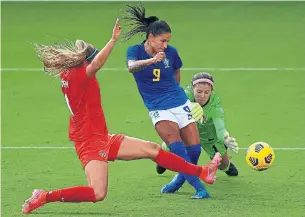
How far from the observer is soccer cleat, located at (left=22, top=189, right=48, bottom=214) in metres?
11.1

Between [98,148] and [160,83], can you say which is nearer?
[98,148]

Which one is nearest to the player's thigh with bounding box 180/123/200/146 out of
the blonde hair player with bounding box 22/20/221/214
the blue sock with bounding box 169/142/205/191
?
the blue sock with bounding box 169/142/205/191

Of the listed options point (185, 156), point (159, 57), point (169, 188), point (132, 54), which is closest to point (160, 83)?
point (132, 54)

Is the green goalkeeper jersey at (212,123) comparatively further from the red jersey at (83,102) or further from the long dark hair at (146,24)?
the red jersey at (83,102)

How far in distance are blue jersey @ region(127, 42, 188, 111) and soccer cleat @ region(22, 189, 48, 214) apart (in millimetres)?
1865

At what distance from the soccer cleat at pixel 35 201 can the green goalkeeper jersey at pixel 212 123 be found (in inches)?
96.8

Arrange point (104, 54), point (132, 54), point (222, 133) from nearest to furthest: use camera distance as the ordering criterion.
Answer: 1. point (104, 54)
2. point (132, 54)
3. point (222, 133)

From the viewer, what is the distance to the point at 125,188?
41.1 feet

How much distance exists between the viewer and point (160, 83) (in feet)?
40.4

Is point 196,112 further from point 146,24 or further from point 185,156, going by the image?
point 146,24

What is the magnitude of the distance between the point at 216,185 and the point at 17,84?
6925 mm

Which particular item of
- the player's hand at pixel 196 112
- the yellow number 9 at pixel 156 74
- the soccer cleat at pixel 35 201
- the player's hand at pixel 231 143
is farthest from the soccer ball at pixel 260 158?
the soccer cleat at pixel 35 201

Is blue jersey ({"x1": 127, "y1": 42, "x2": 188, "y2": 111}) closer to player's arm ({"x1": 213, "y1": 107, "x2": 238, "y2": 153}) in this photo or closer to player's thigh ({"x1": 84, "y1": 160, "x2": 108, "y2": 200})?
player's arm ({"x1": 213, "y1": 107, "x2": 238, "y2": 153})

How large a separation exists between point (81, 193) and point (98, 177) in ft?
0.79
